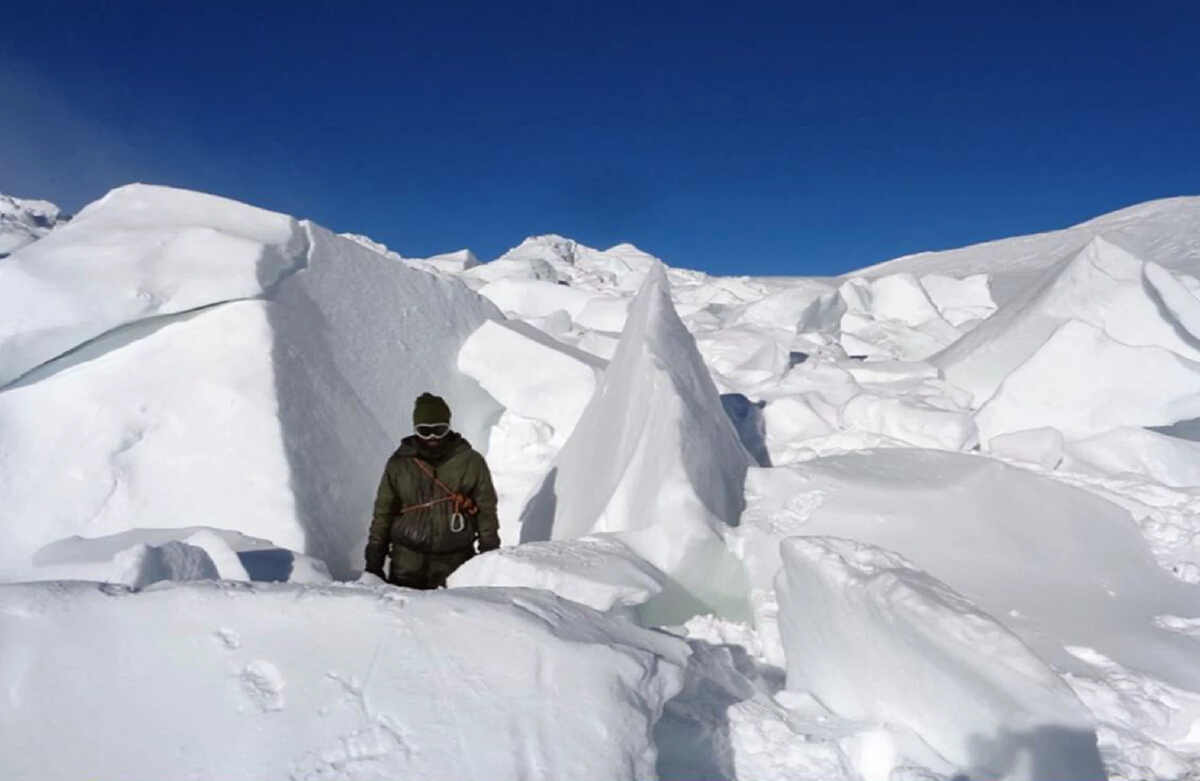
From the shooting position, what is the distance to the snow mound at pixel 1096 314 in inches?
214

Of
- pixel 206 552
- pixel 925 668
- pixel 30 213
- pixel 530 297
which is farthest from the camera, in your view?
pixel 30 213

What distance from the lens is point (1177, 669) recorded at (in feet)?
7.72

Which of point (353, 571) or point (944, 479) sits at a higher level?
point (944, 479)

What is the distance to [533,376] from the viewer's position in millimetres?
5195

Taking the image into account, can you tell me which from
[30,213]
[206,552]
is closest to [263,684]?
[206,552]

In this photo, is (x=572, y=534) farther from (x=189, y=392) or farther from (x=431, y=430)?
(x=189, y=392)

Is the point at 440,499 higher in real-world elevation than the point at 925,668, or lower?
higher

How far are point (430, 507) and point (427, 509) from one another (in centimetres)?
2

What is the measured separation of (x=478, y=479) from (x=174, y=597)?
5.18ft

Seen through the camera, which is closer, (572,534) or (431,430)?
(431,430)

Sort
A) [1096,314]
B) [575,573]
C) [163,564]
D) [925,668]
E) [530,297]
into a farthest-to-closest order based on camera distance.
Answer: [530,297] → [1096,314] → [575,573] → [163,564] → [925,668]

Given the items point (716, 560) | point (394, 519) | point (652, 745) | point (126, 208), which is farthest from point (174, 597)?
point (126, 208)

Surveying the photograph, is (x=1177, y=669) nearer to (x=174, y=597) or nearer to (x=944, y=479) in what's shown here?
(x=944, y=479)

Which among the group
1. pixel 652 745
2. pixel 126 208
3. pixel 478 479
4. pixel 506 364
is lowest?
pixel 652 745
